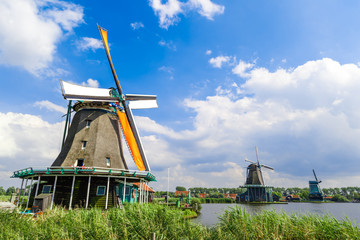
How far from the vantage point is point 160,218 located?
8758 mm

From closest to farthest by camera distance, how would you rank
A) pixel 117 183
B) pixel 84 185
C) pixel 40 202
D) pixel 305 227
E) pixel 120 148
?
pixel 305 227 → pixel 40 202 → pixel 84 185 → pixel 117 183 → pixel 120 148

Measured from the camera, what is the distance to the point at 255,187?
66062mm

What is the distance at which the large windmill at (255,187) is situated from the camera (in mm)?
64750

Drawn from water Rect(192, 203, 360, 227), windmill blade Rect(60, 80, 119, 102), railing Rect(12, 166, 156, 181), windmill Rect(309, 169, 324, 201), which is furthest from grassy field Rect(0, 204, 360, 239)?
windmill Rect(309, 169, 324, 201)

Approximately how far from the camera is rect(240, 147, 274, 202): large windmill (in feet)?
212

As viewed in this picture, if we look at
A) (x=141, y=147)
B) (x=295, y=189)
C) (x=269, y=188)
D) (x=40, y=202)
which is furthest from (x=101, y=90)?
(x=295, y=189)

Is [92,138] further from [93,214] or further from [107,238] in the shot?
[107,238]

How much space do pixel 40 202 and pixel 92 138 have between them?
21.4ft

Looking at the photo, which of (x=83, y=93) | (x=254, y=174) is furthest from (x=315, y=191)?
(x=83, y=93)

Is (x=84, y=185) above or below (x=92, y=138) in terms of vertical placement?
below

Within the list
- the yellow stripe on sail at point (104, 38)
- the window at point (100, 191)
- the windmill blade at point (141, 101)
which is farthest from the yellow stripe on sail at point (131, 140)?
the yellow stripe on sail at point (104, 38)

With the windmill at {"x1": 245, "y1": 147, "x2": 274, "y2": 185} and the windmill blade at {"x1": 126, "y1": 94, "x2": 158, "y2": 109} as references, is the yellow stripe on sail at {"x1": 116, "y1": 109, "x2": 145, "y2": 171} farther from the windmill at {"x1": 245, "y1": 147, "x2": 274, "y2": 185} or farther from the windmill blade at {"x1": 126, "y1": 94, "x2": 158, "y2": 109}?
the windmill at {"x1": 245, "y1": 147, "x2": 274, "y2": 185}

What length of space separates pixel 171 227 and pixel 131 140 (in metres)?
15.0

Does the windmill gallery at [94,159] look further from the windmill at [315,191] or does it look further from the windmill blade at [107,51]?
the windmill at [315,191]
